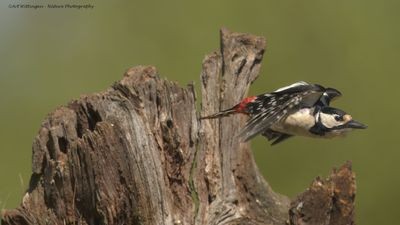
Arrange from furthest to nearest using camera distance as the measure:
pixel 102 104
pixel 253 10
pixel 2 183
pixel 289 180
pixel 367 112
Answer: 1. pixel 253 10
2. pixel 367 112
3. pixel 289 180
4. pixel 2 183
5. pixel 102 104

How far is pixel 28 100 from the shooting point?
31.4 feet

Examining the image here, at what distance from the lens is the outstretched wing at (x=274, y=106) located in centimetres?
A: 536

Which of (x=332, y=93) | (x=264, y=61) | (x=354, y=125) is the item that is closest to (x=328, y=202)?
(x=354, y=125)

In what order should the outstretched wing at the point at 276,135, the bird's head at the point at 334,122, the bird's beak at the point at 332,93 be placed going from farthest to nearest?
the outstretched wing at the point at 276,135 → the bird's beak at the point at 332,93 → the bird's head at the point at 334,122

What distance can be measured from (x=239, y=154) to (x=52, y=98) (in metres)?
4.43

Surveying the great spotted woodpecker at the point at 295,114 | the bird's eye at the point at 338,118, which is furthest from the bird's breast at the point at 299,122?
the bird's eye at the point at 338,118

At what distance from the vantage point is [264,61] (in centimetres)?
953

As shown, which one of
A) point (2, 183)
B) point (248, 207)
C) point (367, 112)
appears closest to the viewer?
point (248, 207)

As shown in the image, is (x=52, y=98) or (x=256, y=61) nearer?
(x=256, y=61)

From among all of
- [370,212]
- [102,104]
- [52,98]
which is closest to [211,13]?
[52,98]

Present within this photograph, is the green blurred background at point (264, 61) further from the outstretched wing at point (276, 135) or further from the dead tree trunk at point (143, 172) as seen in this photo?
the dead tree trunk at point (143, 172)

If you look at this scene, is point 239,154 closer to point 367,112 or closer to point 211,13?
point 367,112

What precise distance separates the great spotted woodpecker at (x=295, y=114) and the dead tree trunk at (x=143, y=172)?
24 cm

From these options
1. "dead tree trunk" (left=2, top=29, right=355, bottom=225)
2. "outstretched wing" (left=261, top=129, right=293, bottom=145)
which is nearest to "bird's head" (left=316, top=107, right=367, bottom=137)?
"outstretched wing" (left=261, top=129, right=293, bottom=145)
